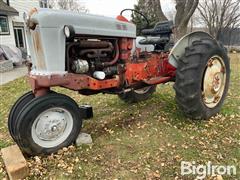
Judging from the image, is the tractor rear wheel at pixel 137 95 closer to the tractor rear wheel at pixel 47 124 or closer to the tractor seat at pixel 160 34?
the tractor seat at pixel 160 34

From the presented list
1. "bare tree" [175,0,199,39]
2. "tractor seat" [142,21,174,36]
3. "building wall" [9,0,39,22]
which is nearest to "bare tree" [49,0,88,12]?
"building wall" [9,0,39,22]

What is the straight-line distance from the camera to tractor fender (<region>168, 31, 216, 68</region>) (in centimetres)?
374

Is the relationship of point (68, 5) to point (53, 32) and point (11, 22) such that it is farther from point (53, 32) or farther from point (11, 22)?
point (53, 32)

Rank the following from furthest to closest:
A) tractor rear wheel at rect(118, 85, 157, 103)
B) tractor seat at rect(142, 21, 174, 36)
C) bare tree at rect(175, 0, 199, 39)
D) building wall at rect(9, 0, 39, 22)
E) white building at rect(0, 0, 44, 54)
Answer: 1. building wall at rect(9, 0, 39, 22)
2. white building at rect(0, 0, 44, 54)
3. bare tree at rect(175, 0, 199, 39)
4. tractor rear wheel at rect(118, 85, 157, 103)
5. tractor seat at rect(142, 21, 174, 36)

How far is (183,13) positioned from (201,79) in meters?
8.56

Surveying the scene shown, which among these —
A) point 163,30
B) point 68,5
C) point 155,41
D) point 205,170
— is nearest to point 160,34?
point 163,30

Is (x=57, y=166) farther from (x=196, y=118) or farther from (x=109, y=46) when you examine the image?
(x=196, y=118)

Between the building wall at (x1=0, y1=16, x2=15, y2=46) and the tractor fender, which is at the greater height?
the tractor fender

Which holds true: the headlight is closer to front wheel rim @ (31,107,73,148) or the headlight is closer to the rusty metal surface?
the rusty metal surface

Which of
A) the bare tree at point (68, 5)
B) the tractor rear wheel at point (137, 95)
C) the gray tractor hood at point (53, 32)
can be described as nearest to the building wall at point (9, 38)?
the tractor rear wheel at point (137, 95)

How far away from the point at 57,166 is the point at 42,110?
0.61 m

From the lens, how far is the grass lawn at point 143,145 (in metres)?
2.70

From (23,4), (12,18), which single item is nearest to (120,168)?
(12,18)

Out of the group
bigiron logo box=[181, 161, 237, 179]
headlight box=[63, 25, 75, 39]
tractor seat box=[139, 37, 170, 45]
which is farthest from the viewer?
tractor seat box=[139, 37, 170, 45]
